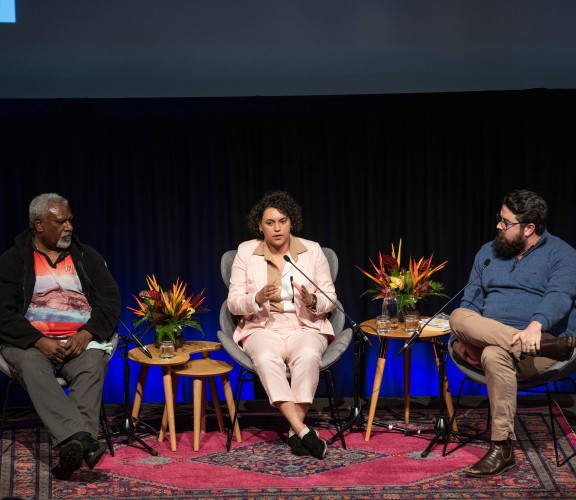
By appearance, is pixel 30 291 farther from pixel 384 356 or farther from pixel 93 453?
pixel 384 356

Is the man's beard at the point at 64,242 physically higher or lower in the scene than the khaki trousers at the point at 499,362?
higher

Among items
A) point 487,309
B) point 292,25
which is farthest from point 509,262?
point 292,25

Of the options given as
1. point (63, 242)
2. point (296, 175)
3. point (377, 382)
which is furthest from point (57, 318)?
point (296, 175)

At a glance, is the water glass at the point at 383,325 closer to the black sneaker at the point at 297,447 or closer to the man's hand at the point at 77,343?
the black sneaker at the point at 297,447

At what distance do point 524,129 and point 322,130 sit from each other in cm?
134

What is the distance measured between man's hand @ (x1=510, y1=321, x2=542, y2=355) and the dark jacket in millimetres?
2145

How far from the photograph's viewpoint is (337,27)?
5.93 metres

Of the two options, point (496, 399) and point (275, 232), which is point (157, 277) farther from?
point (496, 399)

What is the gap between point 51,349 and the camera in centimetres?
Result: 473

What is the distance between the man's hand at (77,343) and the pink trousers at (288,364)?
895 mm

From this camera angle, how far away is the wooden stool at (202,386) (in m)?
5.01

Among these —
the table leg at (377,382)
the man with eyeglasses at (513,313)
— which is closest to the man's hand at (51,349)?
the table leg at (377,382)

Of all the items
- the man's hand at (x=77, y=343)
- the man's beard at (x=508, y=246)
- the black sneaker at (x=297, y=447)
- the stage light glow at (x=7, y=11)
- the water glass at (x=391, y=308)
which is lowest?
the black sneaker at (x=297, y=447)

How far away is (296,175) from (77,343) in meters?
2.07
